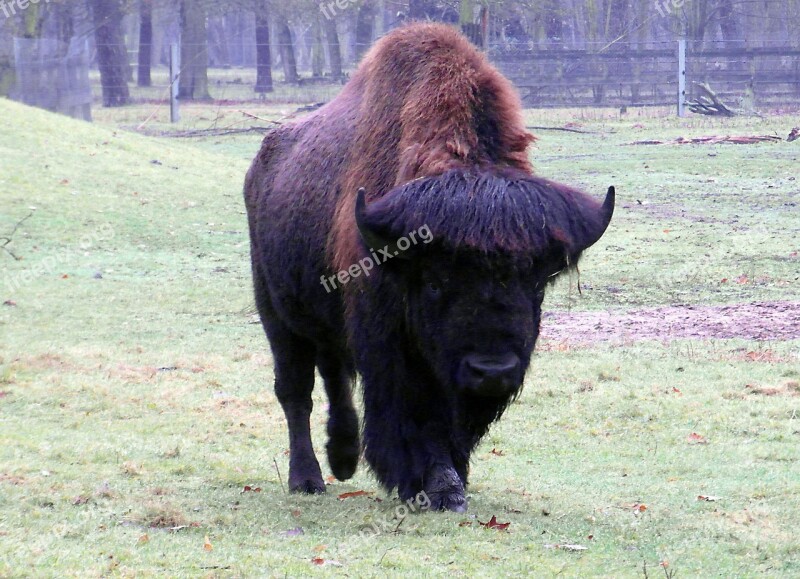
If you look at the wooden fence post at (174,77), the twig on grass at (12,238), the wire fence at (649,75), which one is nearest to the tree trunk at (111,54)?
the wooden fence post at (174,77)

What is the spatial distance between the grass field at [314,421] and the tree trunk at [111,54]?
22655mm

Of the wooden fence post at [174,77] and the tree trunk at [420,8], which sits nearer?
the wooden fence post at [174,77]

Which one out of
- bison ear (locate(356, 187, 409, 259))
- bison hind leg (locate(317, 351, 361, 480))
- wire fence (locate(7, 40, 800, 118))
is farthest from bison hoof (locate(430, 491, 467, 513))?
wire fence (locate(7, 40, 800, 118))

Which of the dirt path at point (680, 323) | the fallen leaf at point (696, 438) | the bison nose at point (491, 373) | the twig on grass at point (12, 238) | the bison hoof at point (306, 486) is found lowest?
the bison hoof at point (306, 486)

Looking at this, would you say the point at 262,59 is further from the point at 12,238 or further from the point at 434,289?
the point at 434,289

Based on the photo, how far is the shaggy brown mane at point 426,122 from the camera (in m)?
5.52

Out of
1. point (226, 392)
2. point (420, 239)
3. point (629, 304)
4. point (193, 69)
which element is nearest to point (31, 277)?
point (226, 392)

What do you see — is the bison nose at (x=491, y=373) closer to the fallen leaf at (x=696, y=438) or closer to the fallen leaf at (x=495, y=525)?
the fallen leaf at (x=495, y=525)

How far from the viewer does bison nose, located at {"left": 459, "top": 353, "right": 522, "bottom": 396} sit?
485cm

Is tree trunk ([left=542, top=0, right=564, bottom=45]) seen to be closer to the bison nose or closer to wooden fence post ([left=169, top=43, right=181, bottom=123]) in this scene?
wooden fence post ([left=169, top=43, right=181, bottom=123])

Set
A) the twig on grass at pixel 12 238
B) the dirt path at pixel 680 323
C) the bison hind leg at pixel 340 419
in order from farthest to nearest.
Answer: the twig on grass at pixel 12 238
the dirt path at pixel 680 323
the bison hind leg at pixel 340 419

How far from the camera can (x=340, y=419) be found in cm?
720

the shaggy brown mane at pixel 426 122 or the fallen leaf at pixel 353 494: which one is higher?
the shaggy brown mane at pixel 426 122

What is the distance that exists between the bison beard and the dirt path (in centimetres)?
429
